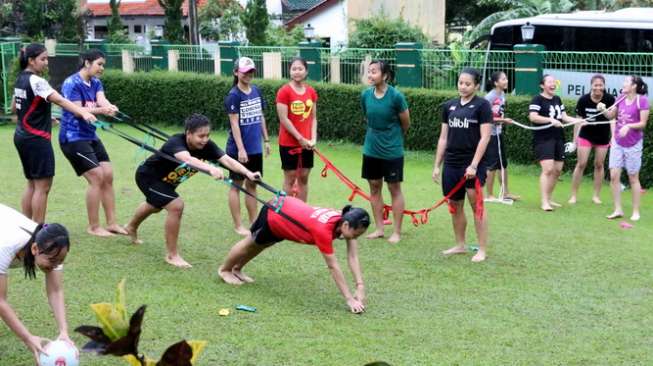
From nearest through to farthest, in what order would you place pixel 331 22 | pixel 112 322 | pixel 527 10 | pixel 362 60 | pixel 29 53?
pixel 112 322 < pixel 29 53 < pixel 362 60 < pixel 527 10 < pixel 331 22

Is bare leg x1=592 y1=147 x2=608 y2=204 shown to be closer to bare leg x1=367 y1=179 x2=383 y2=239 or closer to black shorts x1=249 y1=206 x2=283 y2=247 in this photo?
bare leg x1=367 y1=179 x2=383 y2=239

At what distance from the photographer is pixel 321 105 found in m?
17.2

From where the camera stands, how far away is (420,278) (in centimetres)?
714

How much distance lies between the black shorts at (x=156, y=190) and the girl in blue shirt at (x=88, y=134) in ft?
3.43

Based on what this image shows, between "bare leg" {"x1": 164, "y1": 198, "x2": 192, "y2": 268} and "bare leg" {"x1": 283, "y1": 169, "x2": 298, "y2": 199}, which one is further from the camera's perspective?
"bare leg" {"x1": 283, "y1": 169, "x2": 298, "y2": 199}

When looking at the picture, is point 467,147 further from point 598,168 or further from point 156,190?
point 598,168

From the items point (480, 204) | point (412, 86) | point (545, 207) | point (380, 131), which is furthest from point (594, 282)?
point (412, 86)

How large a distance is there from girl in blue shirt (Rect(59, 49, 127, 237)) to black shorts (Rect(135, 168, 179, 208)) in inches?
41.2

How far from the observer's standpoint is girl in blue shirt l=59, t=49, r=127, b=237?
26.7 ft

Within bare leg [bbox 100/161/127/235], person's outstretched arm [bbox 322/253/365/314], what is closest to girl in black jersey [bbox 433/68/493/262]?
person's outstretched arm [bbox 322/253/365/314]

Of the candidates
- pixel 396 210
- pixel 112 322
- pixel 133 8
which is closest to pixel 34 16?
pixel 133 8

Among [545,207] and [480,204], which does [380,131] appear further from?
[545,207]

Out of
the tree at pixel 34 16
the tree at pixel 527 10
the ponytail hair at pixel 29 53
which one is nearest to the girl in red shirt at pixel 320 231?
the ponytail hair at pixel 29 53

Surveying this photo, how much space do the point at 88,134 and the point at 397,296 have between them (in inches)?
137
